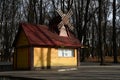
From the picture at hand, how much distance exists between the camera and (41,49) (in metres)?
35.6

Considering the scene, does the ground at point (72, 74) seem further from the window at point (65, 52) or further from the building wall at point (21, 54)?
the window at point (65, 52)

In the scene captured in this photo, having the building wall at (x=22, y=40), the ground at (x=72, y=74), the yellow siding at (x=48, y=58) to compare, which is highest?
the building wall at (x=22, y=40)

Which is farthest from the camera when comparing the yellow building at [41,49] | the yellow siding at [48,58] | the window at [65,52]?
the window at [65,52]

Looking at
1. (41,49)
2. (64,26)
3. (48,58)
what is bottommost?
(48,58)

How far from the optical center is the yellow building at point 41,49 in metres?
34.9

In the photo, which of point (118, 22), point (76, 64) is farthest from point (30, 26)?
point (118, 22)

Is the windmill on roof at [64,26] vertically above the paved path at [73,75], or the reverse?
the windmill on roof at [64,26]

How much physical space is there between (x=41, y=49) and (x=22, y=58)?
2.52 m

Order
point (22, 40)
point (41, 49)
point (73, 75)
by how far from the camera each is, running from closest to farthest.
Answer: point (73, 75) < point (41, 49) < point (22, 40)

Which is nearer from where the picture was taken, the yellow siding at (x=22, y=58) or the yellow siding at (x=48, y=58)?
the yellow siding at (x=48, y=58)

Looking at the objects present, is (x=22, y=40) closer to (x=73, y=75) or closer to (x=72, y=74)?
(x=72, y=74)

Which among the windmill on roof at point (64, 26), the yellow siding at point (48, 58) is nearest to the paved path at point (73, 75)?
the yellow siding at point (48, 58)

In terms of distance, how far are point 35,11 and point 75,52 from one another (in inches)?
1008

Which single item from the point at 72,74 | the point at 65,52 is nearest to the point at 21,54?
the point at 65,52
